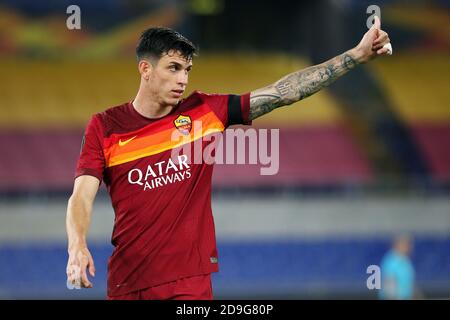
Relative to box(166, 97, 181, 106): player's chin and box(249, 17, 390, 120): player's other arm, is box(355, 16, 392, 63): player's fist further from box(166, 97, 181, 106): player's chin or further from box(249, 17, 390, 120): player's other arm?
box(166, 97, 181, 106): player's chin

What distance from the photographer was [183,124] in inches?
200

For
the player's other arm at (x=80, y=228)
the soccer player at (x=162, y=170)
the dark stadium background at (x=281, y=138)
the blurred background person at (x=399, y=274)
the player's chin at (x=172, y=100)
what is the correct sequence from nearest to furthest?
the player's other arm at (x=80, y=228) → the soccer player at (x=162, y=170) → the player's chin at (x=172, y=100) → the blurred background person at (x=399, y=274) → the dark stadium background at (x=281, y=138)

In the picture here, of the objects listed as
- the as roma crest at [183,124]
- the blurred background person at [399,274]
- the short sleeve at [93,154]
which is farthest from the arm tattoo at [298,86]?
the blurred background person at [399,274]

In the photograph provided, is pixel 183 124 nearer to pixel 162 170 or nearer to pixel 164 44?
pixel 162 170

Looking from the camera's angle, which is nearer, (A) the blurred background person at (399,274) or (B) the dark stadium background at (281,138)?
(A) the blurred background person at (399,274)

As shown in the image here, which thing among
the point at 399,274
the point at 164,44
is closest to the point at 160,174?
the point at 164,44

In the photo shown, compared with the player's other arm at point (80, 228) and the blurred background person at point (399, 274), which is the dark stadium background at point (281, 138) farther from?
the player's other arm at point (80, 228)

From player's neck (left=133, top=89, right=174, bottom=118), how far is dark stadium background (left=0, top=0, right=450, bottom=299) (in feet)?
35.4

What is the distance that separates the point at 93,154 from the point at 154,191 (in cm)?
39

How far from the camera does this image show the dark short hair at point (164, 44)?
4930 mm

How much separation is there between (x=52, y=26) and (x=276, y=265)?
25.9 feet

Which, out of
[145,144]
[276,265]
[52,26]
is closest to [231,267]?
[276,265]

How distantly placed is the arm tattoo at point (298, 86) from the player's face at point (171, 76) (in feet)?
1.37
